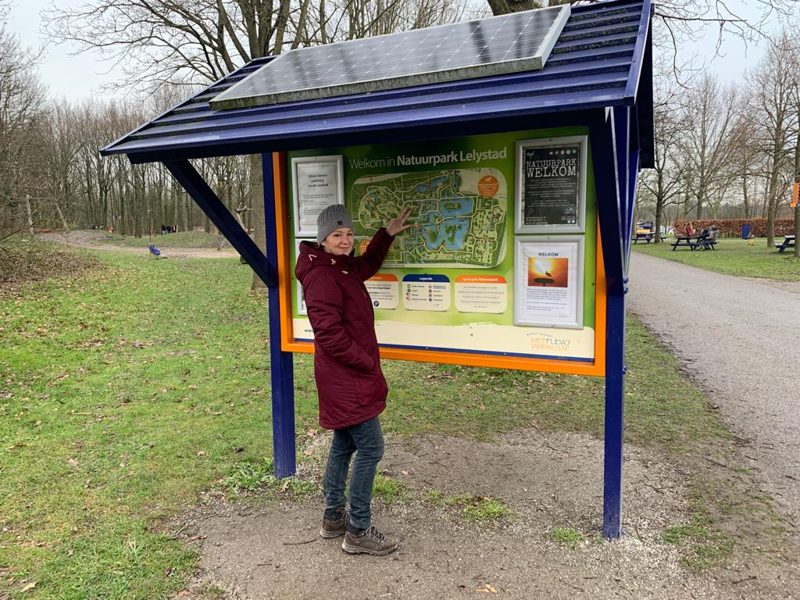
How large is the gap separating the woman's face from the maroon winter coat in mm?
40

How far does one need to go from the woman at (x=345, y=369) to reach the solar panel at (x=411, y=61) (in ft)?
2.12

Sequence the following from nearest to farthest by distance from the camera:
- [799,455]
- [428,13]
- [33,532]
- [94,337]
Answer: [33,532], [799,455], [94,337], [428,13]

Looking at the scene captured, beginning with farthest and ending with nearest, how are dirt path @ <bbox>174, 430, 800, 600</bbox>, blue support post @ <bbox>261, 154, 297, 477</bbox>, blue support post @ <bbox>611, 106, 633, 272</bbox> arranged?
blue support post @ <bbox>261, 154, 297, 477</bbox> → blue support post @ <bbox>611, 106, 633, 272</bbox> → dirt path @ <bbox>174, 430, 800, 600</bbox>

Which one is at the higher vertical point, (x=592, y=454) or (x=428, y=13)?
(x=428, y=13)

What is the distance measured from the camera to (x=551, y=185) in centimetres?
297

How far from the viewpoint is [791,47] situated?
21938 mm

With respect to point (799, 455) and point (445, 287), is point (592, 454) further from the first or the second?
point (445, 287)

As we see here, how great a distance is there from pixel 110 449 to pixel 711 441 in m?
4.81

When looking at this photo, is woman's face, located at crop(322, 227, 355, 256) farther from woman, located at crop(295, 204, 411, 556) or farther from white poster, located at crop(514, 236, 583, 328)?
white poster, located at crop(514, 236, 583, 328)

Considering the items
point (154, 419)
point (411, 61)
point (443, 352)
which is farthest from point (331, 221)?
point (154, 419)

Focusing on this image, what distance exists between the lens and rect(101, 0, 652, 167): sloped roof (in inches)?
81.0

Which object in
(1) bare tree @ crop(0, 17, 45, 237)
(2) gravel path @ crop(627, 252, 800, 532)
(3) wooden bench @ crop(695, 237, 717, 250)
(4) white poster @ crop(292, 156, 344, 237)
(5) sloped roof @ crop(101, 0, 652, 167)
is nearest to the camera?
(5) sloped roof @ crop(101, 0, 652, 167)

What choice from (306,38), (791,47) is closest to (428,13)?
(306,38)

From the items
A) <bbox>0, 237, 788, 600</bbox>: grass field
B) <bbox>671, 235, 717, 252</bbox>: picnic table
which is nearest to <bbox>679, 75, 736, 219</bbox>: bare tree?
<bbox>671, 235, 717, 252</bbox>: picnic table
